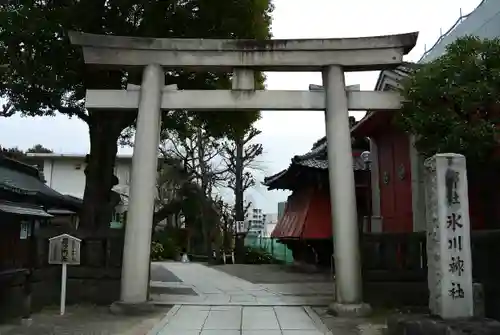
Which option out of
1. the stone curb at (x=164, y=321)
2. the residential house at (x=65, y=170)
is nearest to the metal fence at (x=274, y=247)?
the residential house at (x=65, y=170)

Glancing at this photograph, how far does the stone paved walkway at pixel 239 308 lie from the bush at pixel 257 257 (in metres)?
16.0

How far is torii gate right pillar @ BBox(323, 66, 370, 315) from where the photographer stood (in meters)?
10.3

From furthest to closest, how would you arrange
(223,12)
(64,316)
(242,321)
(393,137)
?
(393,137) → (223,12) → (64,316) → (242,321)

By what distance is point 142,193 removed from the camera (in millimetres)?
10781

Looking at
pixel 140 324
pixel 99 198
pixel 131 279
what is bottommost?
pixel 140 324

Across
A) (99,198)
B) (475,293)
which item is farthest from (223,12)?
(475,293)

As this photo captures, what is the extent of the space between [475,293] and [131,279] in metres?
6.35

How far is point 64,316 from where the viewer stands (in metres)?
10.1

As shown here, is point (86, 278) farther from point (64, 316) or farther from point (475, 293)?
point (475, 293)

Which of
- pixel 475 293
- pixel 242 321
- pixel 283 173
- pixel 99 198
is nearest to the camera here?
pixel 475 293

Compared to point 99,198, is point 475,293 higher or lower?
lower

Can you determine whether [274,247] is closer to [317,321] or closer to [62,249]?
[62,249]

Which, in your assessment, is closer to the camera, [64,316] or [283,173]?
[64,316]

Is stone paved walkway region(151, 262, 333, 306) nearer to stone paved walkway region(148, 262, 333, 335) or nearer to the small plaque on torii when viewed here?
stone paved walkway region(148, 262, 333, 335)
